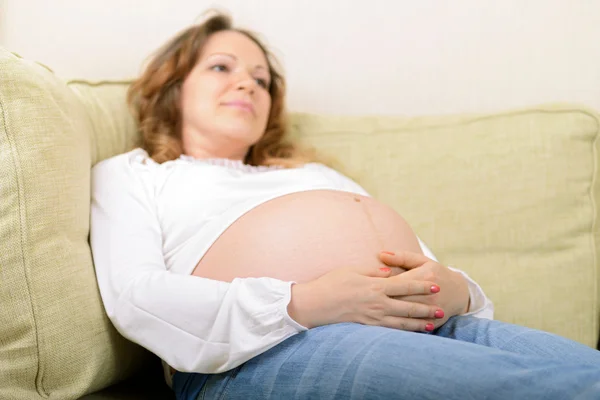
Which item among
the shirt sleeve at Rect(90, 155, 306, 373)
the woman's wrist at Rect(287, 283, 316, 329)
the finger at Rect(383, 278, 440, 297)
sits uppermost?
the finger at Rect(383, 278, 440, 297)

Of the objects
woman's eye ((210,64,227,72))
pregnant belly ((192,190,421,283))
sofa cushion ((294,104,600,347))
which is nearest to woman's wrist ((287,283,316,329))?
pregnant belly ((192,190,421,283))

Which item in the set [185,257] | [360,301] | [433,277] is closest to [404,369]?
[360,301]

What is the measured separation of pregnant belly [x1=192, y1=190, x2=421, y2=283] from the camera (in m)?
1.10

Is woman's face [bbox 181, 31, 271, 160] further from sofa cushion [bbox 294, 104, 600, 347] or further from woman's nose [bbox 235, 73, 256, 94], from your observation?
sofa cushion [bbox 294, 104, 600, 347]

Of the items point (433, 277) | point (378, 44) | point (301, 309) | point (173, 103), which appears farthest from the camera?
point (378, 44)

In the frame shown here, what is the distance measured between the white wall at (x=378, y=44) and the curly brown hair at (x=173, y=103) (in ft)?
0.76

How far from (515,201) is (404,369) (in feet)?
2.47

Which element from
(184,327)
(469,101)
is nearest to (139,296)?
(184,327)

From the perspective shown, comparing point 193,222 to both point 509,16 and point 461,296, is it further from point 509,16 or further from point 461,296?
point 509,16

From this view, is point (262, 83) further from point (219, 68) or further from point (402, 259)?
point (402, 259)

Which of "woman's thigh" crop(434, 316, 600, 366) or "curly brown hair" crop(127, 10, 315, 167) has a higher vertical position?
"curly brown hair" crop(127, 10, 315, 167)

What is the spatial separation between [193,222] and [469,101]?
0.95 m

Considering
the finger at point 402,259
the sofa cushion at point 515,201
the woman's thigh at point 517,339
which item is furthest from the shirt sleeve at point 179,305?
the sofa cushion at point 515,201

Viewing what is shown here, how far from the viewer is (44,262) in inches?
39.2
